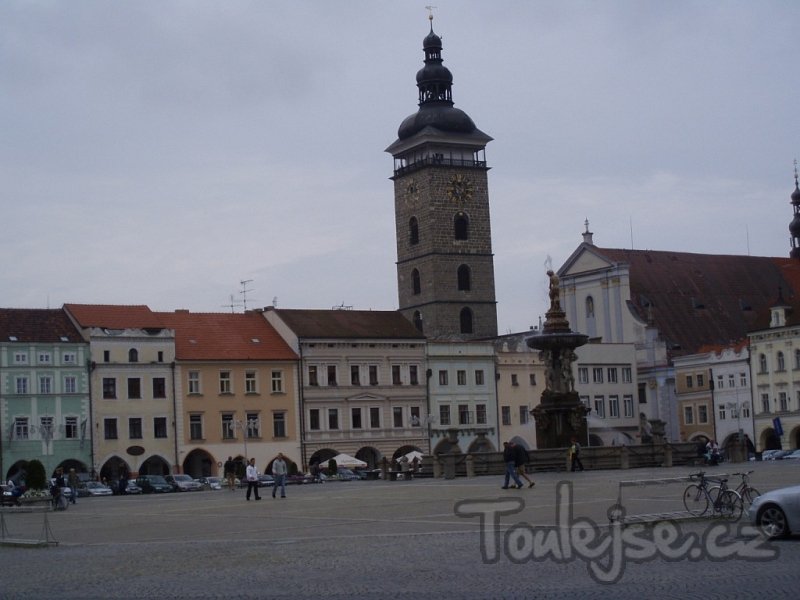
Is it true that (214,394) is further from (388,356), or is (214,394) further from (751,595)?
(751,595)

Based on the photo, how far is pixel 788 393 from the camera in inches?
3533

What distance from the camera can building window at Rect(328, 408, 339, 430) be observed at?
8475 centimetres

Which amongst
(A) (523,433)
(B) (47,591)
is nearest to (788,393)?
(A) (523,433)

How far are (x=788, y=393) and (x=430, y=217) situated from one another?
3394 cm

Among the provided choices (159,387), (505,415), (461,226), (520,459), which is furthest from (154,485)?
(461,226)

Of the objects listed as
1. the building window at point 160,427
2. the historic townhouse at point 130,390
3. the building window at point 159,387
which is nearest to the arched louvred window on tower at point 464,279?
the historic townhouse at point 130,390

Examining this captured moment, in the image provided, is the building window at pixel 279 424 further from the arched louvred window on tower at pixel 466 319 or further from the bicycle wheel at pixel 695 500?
the bicycle wheel at pixel 695 500

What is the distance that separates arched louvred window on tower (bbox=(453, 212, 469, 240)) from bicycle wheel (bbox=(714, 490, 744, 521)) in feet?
302

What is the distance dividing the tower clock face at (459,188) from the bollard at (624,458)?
6440cm

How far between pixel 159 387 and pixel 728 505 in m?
A: 59.5

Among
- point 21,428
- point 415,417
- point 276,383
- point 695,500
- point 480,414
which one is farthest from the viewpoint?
point 480,414

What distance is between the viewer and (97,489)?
66.8 metres

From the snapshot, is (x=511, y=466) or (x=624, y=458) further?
(x=624, y=458)

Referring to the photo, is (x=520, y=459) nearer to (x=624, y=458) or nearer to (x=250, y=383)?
(x=624, y=458)
